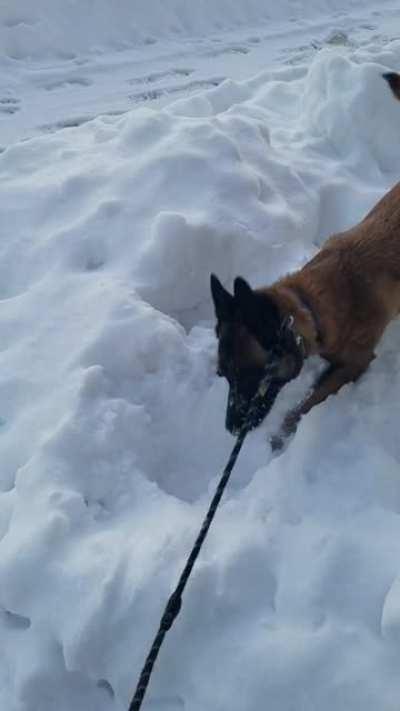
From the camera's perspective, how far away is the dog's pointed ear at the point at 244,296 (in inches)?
→ 101

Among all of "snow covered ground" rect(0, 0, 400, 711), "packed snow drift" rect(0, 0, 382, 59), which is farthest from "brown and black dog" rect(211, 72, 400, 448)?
"packed snow drift" rect(0, 0, 382, 59)

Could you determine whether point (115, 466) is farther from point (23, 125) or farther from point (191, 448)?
point (23, 125)

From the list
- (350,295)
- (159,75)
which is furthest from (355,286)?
(159,75)

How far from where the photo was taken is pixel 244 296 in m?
2.62

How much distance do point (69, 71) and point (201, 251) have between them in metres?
4.41

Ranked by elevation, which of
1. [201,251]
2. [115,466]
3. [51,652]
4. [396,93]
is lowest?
[51,652]

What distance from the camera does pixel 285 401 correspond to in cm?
329

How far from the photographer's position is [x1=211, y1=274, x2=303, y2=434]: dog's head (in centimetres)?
267

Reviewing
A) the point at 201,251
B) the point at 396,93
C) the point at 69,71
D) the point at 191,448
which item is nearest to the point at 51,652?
the point at 191,448

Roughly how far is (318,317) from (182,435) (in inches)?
30.8

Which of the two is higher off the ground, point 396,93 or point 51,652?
point 396,93

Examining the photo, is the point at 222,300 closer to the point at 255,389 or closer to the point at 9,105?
the point at 255,389

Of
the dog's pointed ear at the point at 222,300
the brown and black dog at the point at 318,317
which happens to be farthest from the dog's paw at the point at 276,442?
the dog's pointed ear at the point at 222,300

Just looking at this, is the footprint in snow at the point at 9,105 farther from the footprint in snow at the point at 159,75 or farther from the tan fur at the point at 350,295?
A: the tan fur at the point at 350,295
